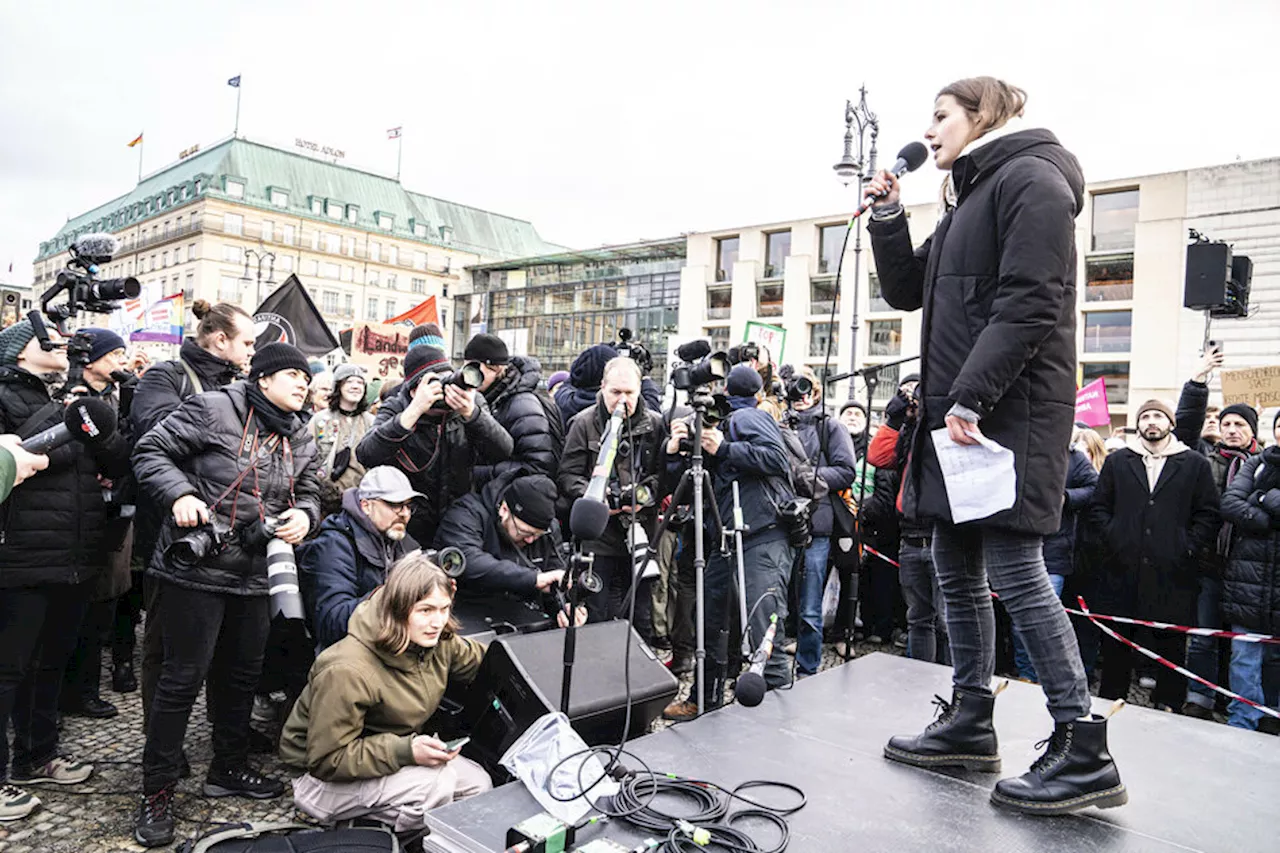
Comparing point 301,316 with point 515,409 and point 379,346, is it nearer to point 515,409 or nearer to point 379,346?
point 379,346

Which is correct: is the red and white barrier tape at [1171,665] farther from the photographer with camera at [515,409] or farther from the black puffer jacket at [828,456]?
the photographer with camera at [515,409]

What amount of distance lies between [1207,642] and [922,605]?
1847 mm


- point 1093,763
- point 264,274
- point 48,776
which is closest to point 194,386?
point 48,776

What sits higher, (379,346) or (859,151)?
(859,151)

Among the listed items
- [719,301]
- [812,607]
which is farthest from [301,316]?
[719,301]

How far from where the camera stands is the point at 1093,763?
222cm

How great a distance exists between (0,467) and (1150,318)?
132ft

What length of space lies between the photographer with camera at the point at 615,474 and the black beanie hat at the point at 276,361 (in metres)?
Result: 1.59

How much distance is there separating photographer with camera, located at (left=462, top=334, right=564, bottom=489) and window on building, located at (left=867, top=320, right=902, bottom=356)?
38.4 meters

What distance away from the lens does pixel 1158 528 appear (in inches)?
205

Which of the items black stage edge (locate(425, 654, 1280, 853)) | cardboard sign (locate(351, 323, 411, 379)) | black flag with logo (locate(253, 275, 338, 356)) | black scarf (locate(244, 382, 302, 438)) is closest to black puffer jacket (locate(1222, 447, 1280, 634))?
black stage edge (locate(425, 654, 1280, 853))

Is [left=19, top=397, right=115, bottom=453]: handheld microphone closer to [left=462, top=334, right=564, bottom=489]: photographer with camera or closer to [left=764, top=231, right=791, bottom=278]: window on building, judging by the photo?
[left=462, top=334, right=564, bottom=489]: photographer with camera

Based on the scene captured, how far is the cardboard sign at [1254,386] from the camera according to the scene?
6.55m

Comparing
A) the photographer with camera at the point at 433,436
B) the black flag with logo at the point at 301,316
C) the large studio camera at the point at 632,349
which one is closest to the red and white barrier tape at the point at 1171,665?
the large studio camera at the point at 632,349
